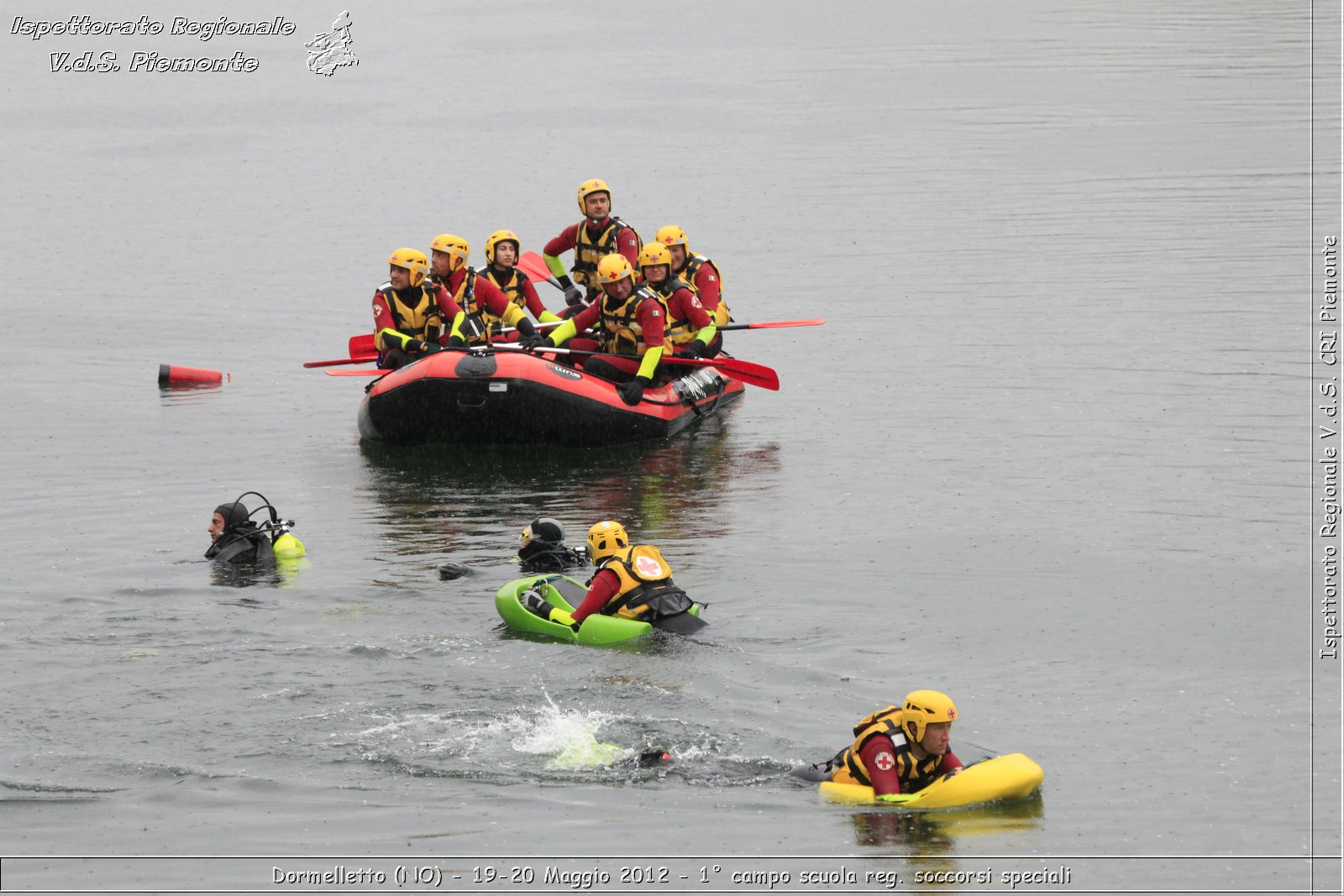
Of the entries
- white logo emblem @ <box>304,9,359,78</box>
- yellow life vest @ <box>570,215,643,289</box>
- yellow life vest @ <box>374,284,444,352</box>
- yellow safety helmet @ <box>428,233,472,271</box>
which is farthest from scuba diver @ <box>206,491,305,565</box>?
white logo emblem @ <box>304,9,359,78</box>

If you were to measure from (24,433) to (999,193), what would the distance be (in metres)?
19.4

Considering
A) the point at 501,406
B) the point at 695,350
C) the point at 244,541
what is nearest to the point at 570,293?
the point at 695,350

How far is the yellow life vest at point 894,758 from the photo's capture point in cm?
1106

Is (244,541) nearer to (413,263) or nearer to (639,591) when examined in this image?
(639,591)

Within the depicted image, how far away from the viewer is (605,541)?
14.1 m

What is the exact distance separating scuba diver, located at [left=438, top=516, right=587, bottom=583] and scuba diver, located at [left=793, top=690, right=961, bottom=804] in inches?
189

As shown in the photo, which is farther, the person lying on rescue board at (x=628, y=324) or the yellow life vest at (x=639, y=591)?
the person lying on rescue board at (x=628, y=324)

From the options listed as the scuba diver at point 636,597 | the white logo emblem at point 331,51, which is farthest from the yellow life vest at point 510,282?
the white logo emblem at point 331,51

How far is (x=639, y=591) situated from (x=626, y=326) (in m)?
7.36

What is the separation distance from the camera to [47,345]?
87.8 ft

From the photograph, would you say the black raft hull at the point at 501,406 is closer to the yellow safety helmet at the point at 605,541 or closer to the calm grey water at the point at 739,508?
the calm grey water at the point at 739,508

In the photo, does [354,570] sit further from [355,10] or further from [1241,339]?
[355,10]

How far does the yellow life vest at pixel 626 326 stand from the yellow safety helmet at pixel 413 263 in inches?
78.9

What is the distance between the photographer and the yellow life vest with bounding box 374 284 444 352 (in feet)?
68.2
